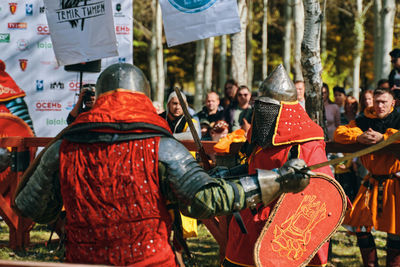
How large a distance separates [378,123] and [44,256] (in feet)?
12.0

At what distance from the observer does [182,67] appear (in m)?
31.9

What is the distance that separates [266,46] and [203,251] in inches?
866

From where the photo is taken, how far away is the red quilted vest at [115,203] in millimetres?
2432

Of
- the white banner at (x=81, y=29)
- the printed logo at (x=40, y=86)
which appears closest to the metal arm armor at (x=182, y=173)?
the white banner at (x=81, y=29)

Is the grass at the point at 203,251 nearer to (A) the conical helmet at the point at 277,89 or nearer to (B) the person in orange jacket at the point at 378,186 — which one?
(B) the person in orange jacket at the point at 378,186

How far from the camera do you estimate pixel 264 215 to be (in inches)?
143

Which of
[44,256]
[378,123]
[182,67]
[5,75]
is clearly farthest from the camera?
[182,67]

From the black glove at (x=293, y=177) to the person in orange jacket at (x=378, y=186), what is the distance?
2395mm

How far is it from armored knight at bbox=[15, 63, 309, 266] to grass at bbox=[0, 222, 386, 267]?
3028 mm

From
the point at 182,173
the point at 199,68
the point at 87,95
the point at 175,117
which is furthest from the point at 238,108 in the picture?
the point at 199,68

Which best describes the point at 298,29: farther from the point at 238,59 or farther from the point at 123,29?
the point at 123,29

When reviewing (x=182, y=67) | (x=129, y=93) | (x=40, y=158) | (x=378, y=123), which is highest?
(x=129, y=93)

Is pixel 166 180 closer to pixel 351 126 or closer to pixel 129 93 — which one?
pixel 129 93

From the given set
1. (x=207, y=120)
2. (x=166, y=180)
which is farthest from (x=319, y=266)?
(x=207, y=120)
